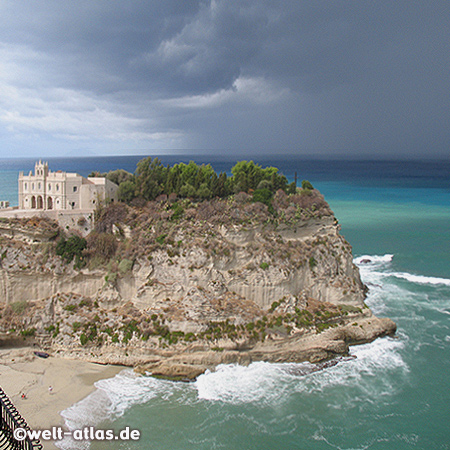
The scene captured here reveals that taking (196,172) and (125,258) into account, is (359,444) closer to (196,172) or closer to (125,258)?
(125,258)

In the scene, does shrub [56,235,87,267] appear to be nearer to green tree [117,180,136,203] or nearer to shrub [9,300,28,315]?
shrub [9,300,28,315]

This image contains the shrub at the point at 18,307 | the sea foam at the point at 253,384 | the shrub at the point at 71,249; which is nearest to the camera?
the sea foam at the point at 253,384

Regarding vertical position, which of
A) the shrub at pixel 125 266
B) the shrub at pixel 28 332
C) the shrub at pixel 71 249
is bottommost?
the shrub at pixel 28 332

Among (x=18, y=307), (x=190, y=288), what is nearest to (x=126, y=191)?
(x=190, y=288)

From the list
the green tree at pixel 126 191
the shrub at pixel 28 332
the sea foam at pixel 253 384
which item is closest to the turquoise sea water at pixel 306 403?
the sea foam at pixel 253 384

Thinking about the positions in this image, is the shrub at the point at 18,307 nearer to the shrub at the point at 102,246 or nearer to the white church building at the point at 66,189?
the shrub at the point at 102,246

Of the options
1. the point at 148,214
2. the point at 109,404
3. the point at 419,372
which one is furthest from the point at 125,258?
the point at 419,372
